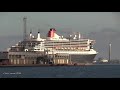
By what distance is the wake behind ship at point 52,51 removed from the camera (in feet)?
121

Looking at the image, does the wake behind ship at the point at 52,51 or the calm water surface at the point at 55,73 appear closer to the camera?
the calm water surface at the point at 55,73

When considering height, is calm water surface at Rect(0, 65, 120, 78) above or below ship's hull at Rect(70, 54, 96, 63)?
below

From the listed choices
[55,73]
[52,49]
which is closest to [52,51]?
[52,49]

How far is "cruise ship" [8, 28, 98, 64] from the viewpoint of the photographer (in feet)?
123

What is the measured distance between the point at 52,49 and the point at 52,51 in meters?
0.47

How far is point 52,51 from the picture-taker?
3766 cm

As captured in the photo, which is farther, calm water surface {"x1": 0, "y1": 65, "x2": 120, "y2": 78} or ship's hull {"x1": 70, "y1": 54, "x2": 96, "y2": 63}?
ship's hull {"x1": 70, "y1": 54, "x2": 96, "y2": 63}

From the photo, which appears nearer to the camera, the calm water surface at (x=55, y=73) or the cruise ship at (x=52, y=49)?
the calm water surface at (x=55, y=73)

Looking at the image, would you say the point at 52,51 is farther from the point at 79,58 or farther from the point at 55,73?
the point at 55,73

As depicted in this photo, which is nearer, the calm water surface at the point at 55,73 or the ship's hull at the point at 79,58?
the calm water surface at the point at 55,73

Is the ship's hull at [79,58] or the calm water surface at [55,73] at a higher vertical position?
the ship's hull at [79,58]
